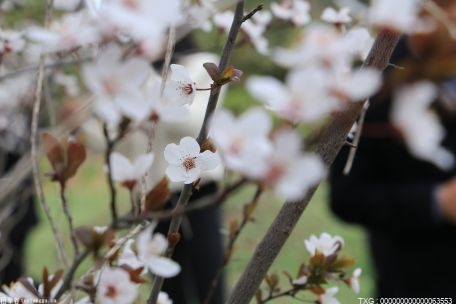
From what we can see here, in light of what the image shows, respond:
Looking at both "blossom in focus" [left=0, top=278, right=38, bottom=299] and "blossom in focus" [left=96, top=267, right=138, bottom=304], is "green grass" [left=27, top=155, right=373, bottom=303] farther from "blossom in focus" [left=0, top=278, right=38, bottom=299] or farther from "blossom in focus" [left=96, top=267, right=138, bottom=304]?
"blossom in focus" [left=96, top=267, right=138, bottom=304]

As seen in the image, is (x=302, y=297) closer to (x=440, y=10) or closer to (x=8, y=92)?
(x=440, y=10)

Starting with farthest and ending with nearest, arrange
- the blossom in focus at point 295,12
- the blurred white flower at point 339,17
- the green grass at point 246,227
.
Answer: the green grass at point 246,227
the blossom in focus at point 295,12
the blurred white flower at point 339,17

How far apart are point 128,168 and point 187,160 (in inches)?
3.9

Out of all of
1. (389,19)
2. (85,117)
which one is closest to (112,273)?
(85,117)

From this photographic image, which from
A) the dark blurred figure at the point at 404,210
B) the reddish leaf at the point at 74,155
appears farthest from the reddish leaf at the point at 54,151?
the dark blurred figure at the point at 404,210

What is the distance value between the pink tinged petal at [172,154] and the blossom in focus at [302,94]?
222mm

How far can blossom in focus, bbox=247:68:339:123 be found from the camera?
0.33 m

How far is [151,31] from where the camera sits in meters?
0.34

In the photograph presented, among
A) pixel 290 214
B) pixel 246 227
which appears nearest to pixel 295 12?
pixel 290 214

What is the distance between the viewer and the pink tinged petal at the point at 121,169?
1.52 ft

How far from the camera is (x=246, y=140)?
14.1 inches

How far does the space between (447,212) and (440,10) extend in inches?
48.4

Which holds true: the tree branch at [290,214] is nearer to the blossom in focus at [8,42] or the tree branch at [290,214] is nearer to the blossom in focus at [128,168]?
the blossom in focus at [128,168]

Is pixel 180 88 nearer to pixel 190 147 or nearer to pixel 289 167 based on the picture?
pixel 190 147
